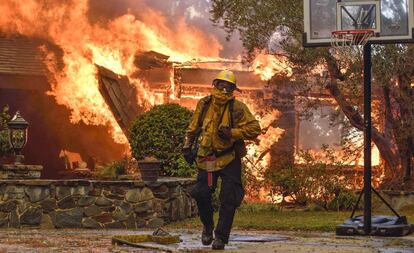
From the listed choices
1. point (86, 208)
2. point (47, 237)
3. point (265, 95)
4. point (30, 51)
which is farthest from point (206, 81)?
point (47, 237)

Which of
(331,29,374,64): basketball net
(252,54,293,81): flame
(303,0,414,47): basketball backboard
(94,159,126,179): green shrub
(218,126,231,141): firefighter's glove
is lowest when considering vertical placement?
(94,159,126,179): green shrub

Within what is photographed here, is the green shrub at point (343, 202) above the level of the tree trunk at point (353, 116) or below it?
below

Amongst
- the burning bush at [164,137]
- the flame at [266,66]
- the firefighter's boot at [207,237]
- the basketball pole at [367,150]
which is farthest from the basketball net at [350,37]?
the flame at [266,66]

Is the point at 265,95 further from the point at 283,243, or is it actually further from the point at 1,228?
the point at 283,243

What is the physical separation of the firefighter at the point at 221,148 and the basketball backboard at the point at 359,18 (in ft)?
9.64

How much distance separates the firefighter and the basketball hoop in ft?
9.99

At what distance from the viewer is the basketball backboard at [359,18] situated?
11930mm

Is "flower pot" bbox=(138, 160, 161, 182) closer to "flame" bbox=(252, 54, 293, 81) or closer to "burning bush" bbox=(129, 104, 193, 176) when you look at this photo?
"burning bush" bbox=(129, 104, 193, 176)

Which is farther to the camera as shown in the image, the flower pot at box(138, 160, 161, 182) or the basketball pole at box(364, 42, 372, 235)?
the flower pot at box(138, 160, 161, 182)

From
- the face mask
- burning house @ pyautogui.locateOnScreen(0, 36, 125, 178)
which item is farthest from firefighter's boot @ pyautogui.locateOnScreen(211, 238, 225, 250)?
burning house @ pyautogui.locateOnScreen(0, 36, 125, 178)

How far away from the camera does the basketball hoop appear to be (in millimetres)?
11945

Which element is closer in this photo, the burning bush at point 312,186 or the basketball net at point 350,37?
the basketball net at point 350,37

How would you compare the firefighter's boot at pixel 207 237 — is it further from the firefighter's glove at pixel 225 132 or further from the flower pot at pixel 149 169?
the flower pot at pixel 149 169

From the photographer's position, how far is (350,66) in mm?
17688
